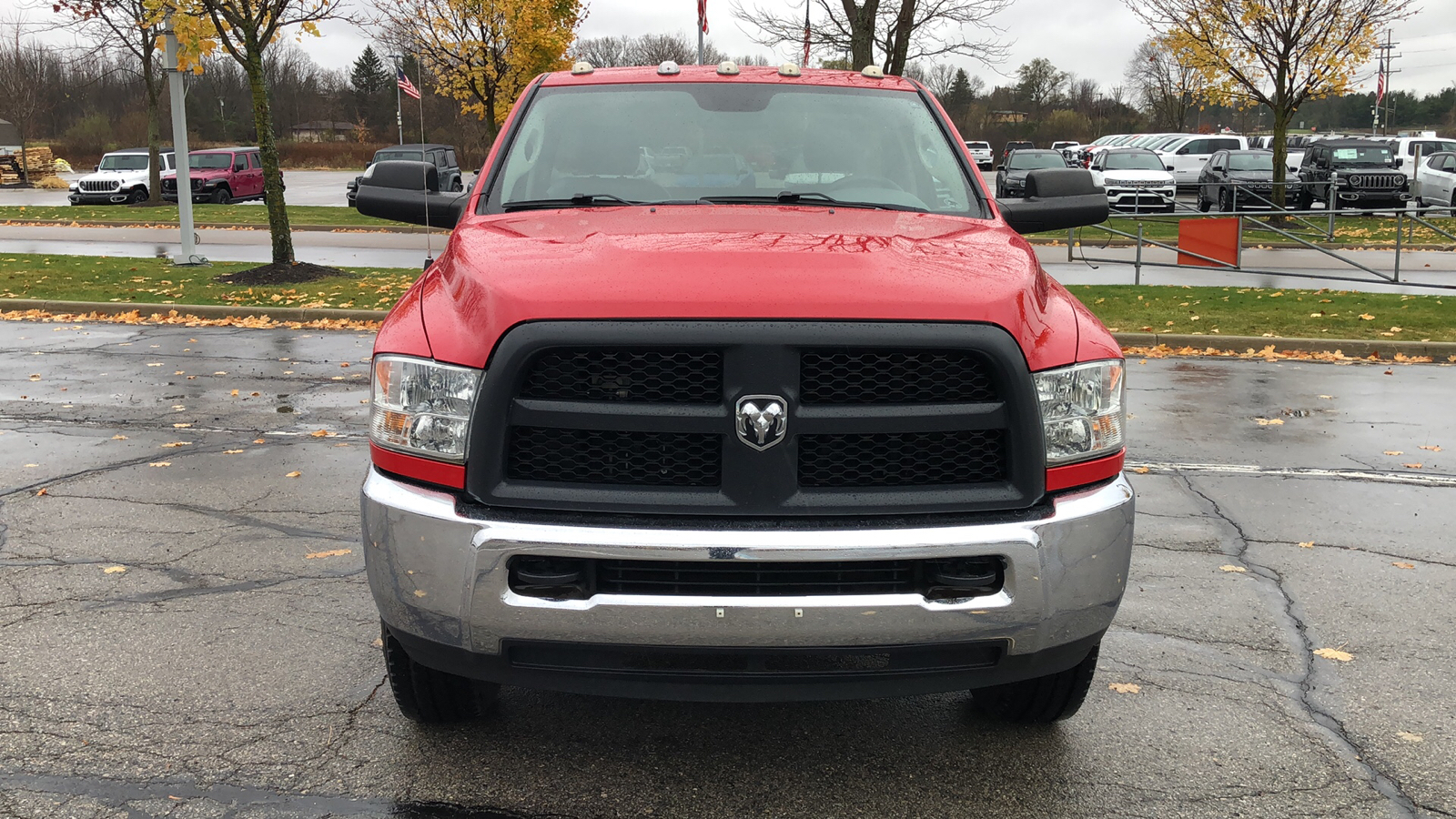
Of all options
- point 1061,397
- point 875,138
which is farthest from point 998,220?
point 1061,397

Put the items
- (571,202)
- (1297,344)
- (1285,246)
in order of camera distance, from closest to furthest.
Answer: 1. (571,202)
2. (1297,344)
3. (1285,246)

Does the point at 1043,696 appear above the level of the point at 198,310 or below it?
below

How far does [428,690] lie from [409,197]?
6.25ft

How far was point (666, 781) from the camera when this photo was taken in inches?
132

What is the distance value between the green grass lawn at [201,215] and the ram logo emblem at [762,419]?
25921 millimetres

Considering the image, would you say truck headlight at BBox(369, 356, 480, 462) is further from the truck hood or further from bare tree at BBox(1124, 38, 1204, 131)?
bare tree at BBox(1124, 38, 1204, 131)

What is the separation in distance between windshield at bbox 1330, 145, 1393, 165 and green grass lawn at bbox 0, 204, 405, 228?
23.0 meters

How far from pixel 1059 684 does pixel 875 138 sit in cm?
202

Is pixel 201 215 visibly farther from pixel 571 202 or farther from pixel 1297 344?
pixel 571 202

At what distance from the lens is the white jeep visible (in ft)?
119

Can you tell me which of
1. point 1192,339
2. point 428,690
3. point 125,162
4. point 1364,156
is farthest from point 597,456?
point 125,162

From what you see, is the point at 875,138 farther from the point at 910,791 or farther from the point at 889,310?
the point at 910,791

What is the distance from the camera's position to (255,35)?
15.3 m

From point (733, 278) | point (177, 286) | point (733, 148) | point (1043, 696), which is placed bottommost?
point (1043, 696)
